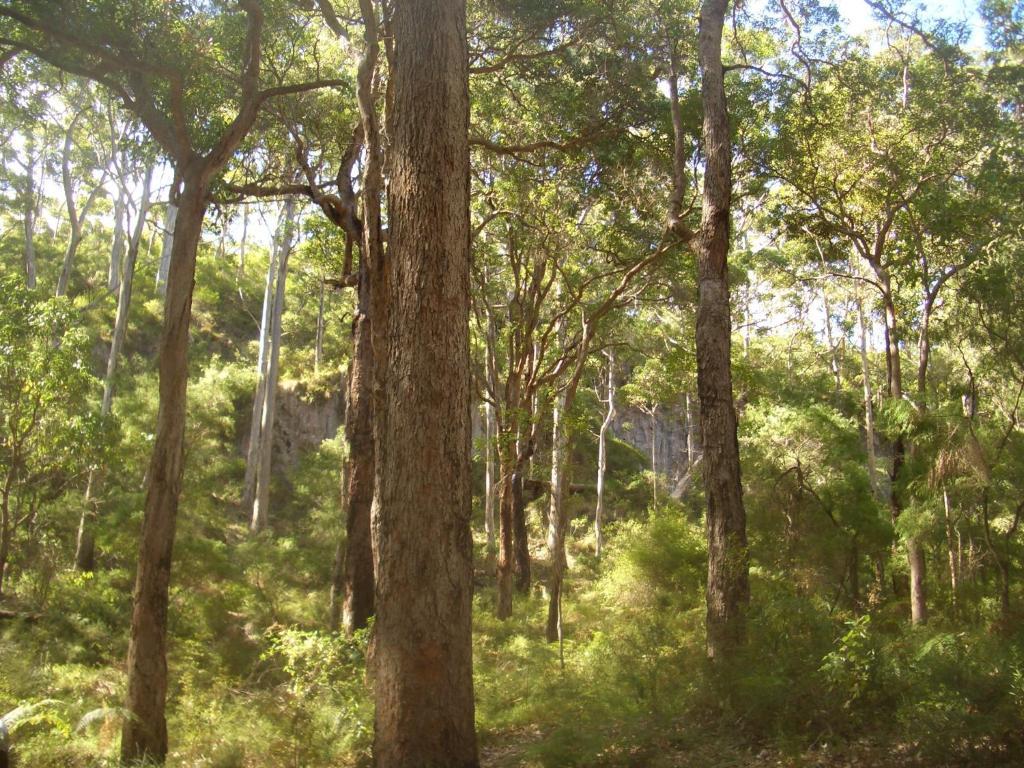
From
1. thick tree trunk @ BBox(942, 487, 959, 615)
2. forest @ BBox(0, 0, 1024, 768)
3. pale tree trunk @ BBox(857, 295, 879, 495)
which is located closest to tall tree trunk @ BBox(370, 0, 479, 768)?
forest @ BBox(0, 0, 1024, 768)

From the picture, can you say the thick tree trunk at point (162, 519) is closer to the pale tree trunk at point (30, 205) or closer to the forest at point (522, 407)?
the forest at point (522, 407)

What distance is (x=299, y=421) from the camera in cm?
3100

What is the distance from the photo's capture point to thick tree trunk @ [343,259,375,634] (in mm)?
11359

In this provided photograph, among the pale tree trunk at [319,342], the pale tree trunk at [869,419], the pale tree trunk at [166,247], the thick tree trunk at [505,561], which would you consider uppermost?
the pale tree trunk at [166,247]

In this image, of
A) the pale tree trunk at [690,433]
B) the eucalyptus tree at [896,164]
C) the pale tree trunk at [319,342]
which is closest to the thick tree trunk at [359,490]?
the eucalyptus tree at [896,164]

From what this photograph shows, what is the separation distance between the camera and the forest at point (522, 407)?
537cm

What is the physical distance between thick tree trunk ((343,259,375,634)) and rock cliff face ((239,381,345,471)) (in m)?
19.2

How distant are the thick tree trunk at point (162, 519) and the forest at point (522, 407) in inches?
1.5

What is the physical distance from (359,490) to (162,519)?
12.2 feet

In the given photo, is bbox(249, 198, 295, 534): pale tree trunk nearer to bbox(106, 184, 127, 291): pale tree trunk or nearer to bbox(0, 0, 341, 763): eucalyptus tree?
bbox(106, 184, 127, 291): pale tree trunk

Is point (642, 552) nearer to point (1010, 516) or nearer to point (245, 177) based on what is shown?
point (1010, 516)

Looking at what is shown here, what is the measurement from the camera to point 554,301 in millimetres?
19500

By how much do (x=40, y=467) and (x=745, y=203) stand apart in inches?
564

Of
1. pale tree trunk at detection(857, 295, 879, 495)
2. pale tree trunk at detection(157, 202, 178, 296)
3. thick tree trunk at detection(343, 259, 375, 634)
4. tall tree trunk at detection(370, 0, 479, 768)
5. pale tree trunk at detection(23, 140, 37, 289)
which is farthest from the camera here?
pale tree trunk at detection(157, 202, 178, 296)
